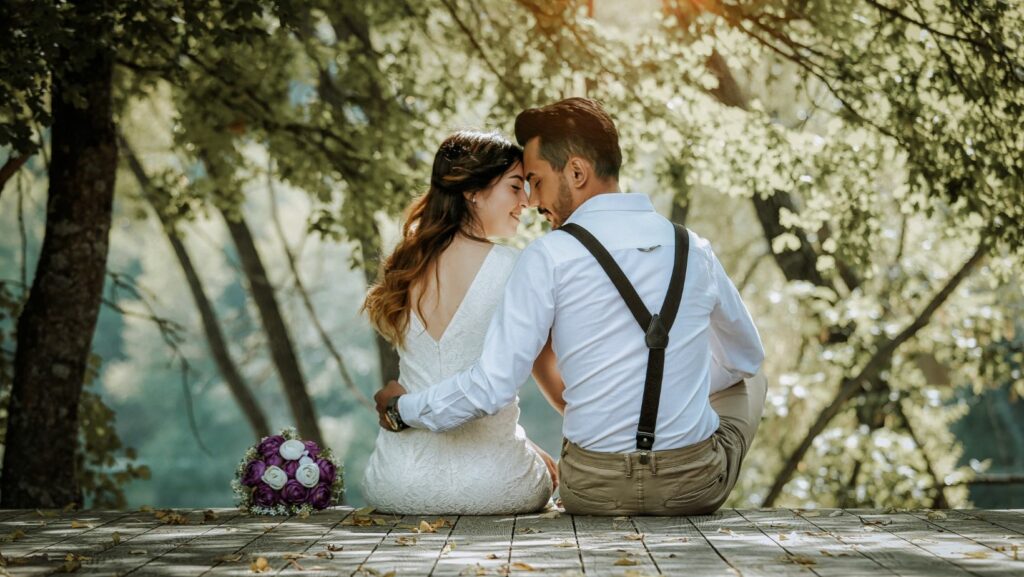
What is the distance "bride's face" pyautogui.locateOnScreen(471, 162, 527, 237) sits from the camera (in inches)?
200

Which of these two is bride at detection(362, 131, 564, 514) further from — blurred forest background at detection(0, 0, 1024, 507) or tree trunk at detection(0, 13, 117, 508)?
tree trunk at detection(0, 13, 117, 508)

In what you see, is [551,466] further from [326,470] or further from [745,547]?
[745,547]

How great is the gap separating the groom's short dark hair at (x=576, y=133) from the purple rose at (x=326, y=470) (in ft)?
5.10

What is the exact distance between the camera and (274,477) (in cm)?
509

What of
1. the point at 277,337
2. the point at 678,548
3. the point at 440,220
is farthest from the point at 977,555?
the point at 277,337

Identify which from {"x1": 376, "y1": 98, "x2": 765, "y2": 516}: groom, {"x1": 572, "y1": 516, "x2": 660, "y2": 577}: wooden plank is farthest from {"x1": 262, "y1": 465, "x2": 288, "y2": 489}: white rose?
{"x1": 572, "y1": 516, "x2": 660, "y2": 577}: wooden plank

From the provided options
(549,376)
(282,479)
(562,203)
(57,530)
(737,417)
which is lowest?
(57,530)

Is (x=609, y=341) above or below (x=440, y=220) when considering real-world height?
below

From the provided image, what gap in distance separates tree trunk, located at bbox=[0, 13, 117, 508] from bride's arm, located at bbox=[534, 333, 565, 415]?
2800 millimetres

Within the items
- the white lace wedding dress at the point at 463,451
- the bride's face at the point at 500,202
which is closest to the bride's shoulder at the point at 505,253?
the white lace wedding dress at the point at 463,451

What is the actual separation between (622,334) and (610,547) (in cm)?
85

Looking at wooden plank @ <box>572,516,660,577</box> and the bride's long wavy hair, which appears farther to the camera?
the bride's long wavy hair

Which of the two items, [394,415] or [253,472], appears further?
[253,472]

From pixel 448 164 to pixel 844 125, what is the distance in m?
3.62
